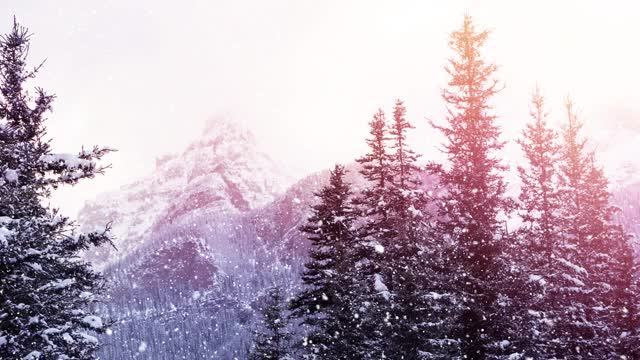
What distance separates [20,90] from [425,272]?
12.4 m

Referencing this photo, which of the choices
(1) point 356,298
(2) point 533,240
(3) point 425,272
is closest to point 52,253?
(1) point 356,298

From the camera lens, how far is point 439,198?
1766cm

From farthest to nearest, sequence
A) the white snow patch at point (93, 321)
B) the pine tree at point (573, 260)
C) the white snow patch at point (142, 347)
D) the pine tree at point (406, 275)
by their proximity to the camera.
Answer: the white snow patch at point (142, 347), the pine tree at point (573, 260), the pine tree at point (406, 275), the white snow patch at point (93, 321)

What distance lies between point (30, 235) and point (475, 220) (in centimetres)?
1277

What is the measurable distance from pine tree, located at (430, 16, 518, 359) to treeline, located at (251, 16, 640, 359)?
40mm

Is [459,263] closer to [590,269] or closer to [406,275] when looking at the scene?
[406,275]

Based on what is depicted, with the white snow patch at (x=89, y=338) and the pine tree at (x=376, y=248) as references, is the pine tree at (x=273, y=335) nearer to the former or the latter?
the pine tree at (x=376, y=248)

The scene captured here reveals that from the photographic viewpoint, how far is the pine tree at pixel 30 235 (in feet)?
34.9

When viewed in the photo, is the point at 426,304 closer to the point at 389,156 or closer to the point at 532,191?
the point at 389,156

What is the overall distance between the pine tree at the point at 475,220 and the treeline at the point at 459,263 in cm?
4

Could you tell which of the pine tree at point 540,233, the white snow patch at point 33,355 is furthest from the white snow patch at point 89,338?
the pine tree at point 540,233

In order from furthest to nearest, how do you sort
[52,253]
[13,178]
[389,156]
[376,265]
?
[389,156]
[376,265]
[52,253]
[13,178]

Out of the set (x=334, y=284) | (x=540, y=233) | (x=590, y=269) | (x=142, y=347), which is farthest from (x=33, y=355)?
(x=142, y=347)

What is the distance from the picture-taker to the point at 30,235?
35.2 feet
